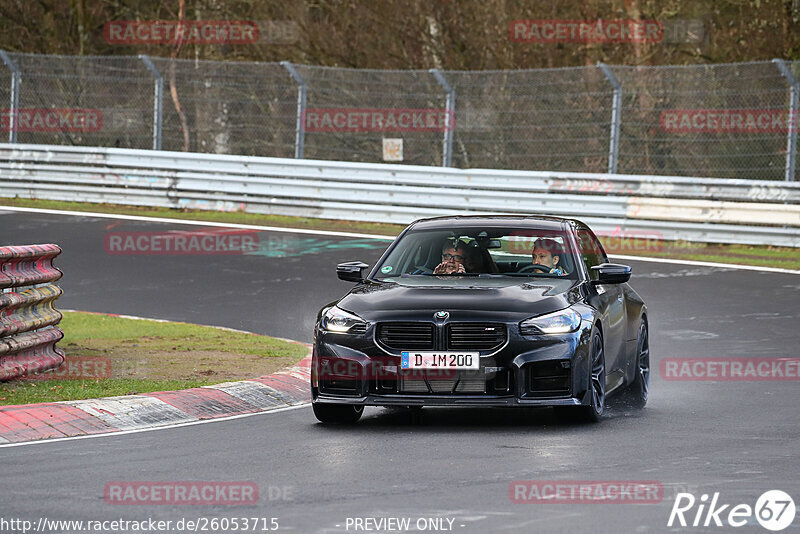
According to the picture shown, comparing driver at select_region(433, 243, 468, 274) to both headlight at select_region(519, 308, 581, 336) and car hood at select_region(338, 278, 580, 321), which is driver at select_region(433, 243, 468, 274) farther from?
headlight at select_region(519, 308, 581, 336)

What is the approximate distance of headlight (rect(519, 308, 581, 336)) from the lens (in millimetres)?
10000

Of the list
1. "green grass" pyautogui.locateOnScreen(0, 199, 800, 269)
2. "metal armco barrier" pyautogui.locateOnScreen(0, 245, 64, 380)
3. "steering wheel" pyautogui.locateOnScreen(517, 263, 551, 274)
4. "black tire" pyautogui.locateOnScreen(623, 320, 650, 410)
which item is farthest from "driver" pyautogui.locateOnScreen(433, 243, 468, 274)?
"green grass" pyautogui.locateOnScreen(0, 199, 800, 269)

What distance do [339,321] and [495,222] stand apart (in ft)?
6.01

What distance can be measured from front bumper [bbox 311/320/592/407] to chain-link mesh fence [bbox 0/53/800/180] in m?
14.0

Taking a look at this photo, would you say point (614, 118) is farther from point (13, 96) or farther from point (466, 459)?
point (466, 459)

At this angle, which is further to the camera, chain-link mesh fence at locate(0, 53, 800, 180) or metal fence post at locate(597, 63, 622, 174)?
chain-link mesh fence at locate(0, 53, 800, 180)

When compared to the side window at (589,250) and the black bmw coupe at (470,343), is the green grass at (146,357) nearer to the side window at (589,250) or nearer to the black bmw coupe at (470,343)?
the black bmw coupe at (470,343)

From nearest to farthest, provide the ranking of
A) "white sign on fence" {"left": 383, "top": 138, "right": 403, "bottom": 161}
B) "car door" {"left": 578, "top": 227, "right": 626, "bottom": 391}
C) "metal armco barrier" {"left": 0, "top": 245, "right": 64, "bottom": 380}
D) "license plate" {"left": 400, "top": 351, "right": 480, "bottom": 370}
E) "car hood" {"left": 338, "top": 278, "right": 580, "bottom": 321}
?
"license plate" {"left": 400, "top": 351, "right": 480, "bottom": 370}, "car hood" {"left": 338, "top": 278, "right": 580, "bottom": 321}, "car door" {"left": 578, "top": 227, "right": 626, "bottom": 391}, "metal armco barrier" {"left": 0, "top": 245, "right": 64, "bottom": 380}, "white sign on fence" {"left": 383, "top": 138, "right": 403, "bottom": 161}

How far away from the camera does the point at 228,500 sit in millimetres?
7629

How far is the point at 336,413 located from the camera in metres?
10.5

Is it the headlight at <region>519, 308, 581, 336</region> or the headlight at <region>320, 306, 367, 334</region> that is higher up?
the headlight at <region>519, 308, 581, 336</region>

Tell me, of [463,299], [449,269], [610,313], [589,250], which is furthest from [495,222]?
[463,299]

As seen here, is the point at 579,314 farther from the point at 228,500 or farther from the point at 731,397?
the point at 228,500

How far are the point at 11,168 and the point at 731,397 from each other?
806 inches
